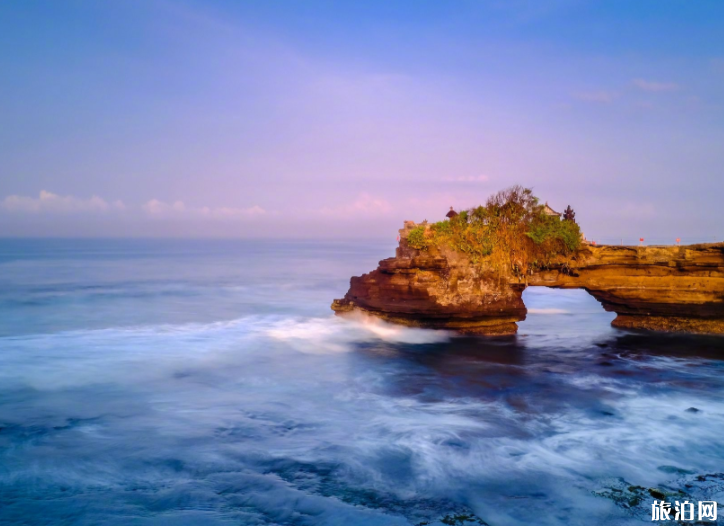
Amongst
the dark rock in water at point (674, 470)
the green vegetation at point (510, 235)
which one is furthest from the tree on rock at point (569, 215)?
the dark rock in water at point (674, 470)

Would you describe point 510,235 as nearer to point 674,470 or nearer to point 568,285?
point 568,285

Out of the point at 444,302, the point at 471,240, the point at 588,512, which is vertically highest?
the point at 471,240

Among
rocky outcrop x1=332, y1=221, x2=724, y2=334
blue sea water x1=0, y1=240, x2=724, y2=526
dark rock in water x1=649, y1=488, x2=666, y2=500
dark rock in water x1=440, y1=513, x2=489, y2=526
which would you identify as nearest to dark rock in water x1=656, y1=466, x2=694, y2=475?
blue sea water x1=0, y1=240, x2=724, y2=526

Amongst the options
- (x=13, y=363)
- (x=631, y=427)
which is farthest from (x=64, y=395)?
(x=631, y=427)

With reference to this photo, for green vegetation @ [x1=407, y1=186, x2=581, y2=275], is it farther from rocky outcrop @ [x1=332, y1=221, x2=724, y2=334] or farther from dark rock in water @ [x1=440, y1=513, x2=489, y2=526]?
dark rock in water @ [x1=440, y1=513, x2=489, y2=526]

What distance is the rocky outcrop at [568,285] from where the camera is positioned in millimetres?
16078

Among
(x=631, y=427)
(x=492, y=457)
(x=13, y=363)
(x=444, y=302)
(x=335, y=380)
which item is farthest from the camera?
(x=444, y=302)

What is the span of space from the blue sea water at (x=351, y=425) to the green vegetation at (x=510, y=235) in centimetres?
265

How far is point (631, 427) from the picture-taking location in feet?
29.9

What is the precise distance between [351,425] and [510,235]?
Result: 9444 millimetres

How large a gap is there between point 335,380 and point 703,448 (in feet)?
24.1

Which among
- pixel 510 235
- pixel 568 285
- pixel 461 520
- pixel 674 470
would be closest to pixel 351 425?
pixel 461 520

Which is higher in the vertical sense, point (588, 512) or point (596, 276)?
point (596, 276)

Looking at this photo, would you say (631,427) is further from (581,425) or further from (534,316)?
(534,316)
